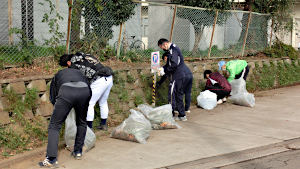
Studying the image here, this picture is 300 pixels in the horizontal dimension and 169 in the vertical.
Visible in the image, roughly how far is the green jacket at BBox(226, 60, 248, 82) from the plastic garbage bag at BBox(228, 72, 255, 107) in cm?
20

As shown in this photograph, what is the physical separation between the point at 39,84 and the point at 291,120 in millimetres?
5317

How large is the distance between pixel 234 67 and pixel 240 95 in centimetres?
86

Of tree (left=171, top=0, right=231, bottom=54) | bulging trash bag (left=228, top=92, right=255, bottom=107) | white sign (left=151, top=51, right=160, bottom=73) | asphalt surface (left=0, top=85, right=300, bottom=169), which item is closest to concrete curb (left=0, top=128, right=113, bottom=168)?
asphalt surface (left=0, top=85, right=300, bottom=169)

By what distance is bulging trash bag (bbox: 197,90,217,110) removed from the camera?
9.09 metres

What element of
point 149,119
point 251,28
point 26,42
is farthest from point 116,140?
point 251,28

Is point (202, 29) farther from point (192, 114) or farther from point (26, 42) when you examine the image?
point (26, 42)

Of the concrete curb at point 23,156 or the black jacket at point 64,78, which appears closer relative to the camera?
the black jacket at point 64,78

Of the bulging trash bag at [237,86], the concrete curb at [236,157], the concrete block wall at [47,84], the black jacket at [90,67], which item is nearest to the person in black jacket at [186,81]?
the concrete block wall at [47,84]

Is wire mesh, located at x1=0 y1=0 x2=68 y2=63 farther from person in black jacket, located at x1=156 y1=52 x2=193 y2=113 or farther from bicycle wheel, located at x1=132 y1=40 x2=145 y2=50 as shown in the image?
person in black jacket, located at x1=156 y1=52 x2=193 y2=113

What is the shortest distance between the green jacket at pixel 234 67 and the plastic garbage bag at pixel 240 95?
20 cm

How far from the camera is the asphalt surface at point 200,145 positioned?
5234 millimetres

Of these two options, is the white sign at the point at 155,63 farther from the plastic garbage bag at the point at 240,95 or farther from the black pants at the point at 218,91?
the plastic garbage bag at the point at 240,95

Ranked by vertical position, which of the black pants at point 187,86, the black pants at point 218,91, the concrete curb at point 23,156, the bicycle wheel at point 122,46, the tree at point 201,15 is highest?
the tree at point 201,15

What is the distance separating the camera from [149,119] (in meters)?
7.06
